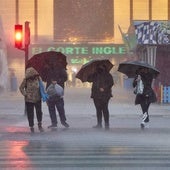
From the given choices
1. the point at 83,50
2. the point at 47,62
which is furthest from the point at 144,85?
the point at 83,50

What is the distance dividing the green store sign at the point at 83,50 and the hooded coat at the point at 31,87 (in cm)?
3462

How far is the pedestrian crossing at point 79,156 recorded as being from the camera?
8.54m

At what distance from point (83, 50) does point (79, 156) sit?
3966 cm

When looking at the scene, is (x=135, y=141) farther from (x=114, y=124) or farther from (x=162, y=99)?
(x=162, y=99)

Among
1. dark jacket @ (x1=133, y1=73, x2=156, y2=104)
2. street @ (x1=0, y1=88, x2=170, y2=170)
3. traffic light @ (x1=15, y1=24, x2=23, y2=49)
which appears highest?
traffic light @ (x1=15, y1=24, x2=23, y2=49)

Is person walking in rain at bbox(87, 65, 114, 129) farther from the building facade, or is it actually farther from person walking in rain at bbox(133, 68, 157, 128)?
the building facade

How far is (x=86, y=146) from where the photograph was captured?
431 inches

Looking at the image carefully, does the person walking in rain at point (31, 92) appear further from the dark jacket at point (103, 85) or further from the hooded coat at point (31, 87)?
the dark jacket at point (103, 85)

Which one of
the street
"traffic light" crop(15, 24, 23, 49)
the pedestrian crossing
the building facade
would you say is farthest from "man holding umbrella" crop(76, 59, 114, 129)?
the building facade

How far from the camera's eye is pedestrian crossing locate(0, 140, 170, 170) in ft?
28.0

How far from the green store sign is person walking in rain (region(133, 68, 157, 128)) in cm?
3421

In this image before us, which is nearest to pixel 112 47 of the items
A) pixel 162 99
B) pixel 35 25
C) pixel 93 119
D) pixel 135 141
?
pixel 35 25

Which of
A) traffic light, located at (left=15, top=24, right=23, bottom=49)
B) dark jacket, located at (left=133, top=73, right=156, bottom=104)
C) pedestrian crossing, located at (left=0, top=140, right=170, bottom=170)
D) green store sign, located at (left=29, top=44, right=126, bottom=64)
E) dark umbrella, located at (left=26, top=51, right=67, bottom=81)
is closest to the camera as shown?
pedestrian crossing, located at (left=0, top=140, right=170, bottom=170)

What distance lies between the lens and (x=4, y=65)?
40.9 metres
